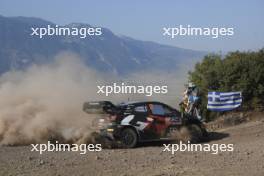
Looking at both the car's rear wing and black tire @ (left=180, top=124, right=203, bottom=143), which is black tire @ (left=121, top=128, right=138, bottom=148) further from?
black tire @ (left=180, top=124, right=203, bottom=143)

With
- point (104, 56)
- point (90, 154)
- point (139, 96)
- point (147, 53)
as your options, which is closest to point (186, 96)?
point (139, 96)

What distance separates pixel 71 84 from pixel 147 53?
85.4m

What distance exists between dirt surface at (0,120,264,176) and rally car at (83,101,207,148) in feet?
1.39

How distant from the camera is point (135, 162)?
13.1 meters

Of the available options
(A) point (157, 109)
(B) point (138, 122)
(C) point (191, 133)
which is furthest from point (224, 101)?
(B) point (138, 122)

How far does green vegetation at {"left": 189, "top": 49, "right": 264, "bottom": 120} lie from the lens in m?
22.8

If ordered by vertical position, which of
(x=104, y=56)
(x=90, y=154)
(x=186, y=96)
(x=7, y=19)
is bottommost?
(x=90, y=154)

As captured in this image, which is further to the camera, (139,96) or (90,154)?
(139,96)

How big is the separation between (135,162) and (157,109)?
383 cm

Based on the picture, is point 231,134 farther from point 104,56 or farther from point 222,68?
point 104,56

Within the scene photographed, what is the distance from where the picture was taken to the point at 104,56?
88.6m

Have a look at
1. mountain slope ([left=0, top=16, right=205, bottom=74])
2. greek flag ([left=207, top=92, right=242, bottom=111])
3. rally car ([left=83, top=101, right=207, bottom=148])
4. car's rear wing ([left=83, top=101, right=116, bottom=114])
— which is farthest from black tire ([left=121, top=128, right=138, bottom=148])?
mountain slope ([left=0, top=16, right=205, bottom=74])

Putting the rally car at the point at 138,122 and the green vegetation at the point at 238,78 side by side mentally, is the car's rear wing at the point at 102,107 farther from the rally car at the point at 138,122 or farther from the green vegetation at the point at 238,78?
the green vegetation at the point at 238,78

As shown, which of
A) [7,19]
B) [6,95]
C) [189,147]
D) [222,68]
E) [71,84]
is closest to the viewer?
[189,147]
